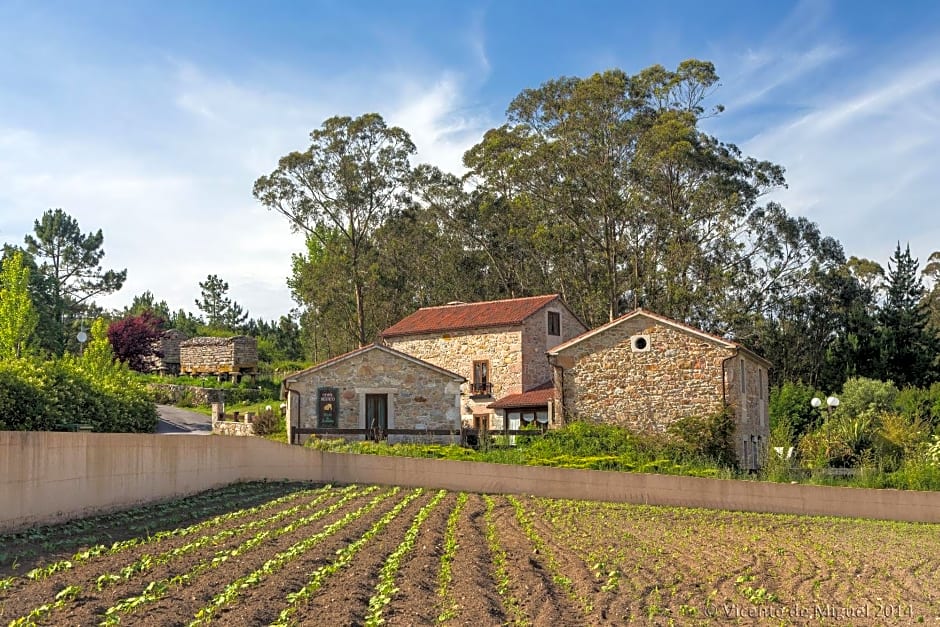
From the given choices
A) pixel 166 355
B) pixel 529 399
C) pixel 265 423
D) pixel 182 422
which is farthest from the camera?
pixel 166 355

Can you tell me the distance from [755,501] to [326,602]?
14361mm

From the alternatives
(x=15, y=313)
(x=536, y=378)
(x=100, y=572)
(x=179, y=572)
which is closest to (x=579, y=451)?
(x=536, y=378)

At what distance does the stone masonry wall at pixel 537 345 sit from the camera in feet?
130

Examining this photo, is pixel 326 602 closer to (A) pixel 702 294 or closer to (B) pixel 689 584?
(B) pixel 689 584

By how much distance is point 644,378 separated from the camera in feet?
99.6

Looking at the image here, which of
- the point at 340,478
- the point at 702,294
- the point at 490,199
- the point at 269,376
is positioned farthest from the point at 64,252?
the point at 340,478

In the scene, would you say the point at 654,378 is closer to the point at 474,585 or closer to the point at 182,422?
the point at 474,585

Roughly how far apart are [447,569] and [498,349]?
28298 mm

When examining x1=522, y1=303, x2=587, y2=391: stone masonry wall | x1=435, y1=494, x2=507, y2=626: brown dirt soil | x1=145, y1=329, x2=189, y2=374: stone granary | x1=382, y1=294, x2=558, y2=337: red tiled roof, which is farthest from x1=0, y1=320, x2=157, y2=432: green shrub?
x1=145, y1=329, x2=189, y2=374: stone granary

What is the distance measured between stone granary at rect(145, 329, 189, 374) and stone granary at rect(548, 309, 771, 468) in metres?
34.0

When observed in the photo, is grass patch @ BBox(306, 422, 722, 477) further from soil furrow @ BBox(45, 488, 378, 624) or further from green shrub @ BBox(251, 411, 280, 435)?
soil furrow @ BBox(45, 488, 378, 624)

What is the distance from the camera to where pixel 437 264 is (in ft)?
192

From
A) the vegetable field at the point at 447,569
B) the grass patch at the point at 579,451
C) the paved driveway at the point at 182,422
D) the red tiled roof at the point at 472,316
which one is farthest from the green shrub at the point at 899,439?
the paved driveway at the point at 182,422

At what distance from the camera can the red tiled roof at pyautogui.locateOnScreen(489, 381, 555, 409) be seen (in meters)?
37.2
